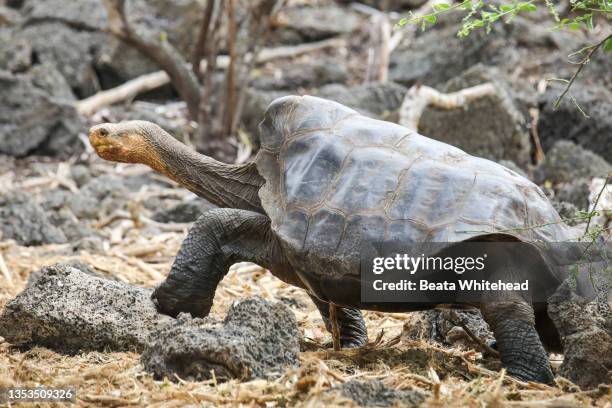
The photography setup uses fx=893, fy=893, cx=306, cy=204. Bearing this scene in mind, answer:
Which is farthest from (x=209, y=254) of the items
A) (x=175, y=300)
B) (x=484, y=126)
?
(x=484, y=126)

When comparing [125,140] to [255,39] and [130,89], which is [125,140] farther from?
[130,89]

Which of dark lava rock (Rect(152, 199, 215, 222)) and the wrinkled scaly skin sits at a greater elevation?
the wrinkled scaly skin

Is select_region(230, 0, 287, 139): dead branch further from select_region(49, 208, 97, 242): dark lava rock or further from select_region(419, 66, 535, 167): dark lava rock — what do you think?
select_region(49, 208, 97, 242): dark lava rock

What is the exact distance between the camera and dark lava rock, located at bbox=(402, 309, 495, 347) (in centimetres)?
454

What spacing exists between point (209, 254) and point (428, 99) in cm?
482

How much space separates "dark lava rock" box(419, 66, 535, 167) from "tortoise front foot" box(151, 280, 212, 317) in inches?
199

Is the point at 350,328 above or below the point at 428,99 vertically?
below

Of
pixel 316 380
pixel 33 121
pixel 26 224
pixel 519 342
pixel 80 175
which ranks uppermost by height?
pixel 519 342

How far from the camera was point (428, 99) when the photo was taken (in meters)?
8.79

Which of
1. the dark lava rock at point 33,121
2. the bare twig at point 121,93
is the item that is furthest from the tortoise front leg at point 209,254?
the bare twig at point 121,93

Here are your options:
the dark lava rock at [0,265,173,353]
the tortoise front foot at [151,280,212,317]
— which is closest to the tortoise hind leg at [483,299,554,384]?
the tortoise front foot at [151,280,212,317]

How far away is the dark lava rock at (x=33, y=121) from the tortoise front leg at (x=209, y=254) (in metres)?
7.47

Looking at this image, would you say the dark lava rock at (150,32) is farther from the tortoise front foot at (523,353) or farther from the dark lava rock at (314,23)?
the tortoise front foot at (523,353)

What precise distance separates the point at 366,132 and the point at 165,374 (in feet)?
4.92
